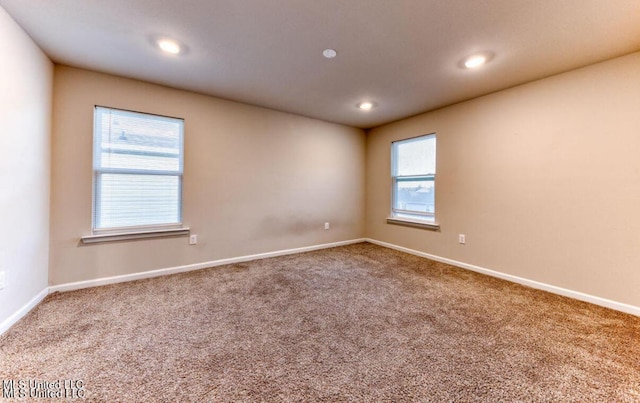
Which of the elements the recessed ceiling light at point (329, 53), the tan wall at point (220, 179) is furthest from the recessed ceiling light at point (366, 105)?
the recessed ceiling light at point (329, 53)

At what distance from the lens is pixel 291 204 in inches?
162

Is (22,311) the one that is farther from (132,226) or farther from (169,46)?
(169,46)

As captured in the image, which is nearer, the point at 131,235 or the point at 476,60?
the point at 476,60

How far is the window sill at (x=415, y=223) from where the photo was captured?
3.79m

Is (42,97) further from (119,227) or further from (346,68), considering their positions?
(346,68)

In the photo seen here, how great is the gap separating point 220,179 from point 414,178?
9.98 ft

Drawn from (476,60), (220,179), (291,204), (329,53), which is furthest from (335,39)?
(291,204)

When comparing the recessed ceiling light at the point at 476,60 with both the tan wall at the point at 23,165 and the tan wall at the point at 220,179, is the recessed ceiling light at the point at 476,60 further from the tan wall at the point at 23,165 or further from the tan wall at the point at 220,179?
the tan wall at the point at 23,165

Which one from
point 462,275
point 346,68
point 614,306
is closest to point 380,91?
point 346,68

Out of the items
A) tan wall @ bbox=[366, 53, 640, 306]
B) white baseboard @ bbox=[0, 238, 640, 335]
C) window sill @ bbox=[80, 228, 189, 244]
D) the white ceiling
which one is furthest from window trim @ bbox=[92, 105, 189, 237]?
tan wall @ bbox=[366, 53, 640, 306]

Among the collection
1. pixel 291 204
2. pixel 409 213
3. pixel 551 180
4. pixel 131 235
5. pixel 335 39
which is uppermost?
pixel 335 39

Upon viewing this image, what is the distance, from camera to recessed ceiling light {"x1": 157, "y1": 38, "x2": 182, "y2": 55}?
6.97 ft

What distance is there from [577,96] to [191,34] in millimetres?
3662

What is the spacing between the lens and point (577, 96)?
2.48 metres
